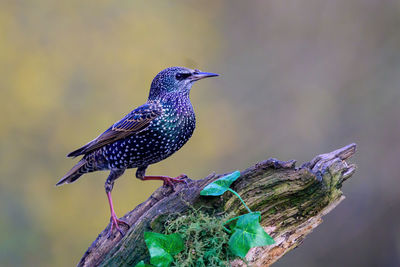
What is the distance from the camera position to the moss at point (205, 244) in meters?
3.80

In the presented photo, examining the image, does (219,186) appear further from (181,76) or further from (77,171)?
(77,171)

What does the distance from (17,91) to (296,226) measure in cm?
548

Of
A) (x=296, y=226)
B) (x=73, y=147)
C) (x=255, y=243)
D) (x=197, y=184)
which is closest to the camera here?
(x=255, y=243)

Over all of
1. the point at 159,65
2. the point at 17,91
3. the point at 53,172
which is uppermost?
the point at 17,91

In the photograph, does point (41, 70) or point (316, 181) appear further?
point (41, 70)

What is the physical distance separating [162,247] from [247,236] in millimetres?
626

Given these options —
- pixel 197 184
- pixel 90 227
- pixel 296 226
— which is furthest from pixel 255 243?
pixel 90 227

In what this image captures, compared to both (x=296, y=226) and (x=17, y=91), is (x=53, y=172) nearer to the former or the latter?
(x=17, y=91)

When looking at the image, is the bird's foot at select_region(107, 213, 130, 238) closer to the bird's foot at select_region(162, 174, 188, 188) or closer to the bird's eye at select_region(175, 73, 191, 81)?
the bird's foot at select_region(162, 174, 188, 188)

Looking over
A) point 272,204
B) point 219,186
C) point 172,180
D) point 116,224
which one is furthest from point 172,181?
point 272,204

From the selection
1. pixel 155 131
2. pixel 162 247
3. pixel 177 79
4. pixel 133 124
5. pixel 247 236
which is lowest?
pixel 247 236

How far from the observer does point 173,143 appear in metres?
4.89

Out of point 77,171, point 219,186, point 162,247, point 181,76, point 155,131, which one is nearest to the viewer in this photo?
point 162,247

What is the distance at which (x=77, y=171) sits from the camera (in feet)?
18.1
